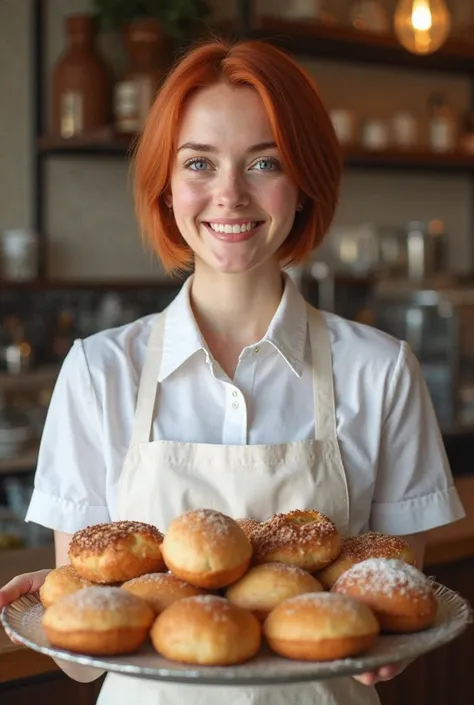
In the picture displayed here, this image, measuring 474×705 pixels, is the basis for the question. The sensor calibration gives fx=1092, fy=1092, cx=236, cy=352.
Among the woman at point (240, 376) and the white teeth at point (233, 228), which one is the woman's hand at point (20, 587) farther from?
the white teeth at point (233, 228)

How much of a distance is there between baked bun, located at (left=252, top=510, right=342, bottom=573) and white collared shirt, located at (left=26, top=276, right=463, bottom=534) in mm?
358

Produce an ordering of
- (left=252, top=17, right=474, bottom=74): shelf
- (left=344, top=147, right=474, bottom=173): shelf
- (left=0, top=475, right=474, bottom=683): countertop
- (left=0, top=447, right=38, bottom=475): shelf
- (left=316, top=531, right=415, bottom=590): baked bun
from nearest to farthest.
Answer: (left=316, top=531, right=415, bottom=590): baked bun
(left=0, top=475, right=474, bottom=683): countertop
(left=0, top=447, right=38, bottom=475): shelf
(left=252, top=17, right=474, bottom=74): shelf
(left=344, top=147, right=474, bottom=173): shelf

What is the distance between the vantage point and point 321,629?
100 cm

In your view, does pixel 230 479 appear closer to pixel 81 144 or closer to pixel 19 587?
pixel 19 587

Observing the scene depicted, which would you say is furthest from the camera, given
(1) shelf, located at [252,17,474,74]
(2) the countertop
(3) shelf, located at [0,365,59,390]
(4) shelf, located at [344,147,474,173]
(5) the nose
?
(4) shelf, located at [344,147,474,173]

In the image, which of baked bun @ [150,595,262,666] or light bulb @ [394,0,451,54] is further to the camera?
light bulb @ [394,0,451,54]

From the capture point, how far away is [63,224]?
13.6 feet

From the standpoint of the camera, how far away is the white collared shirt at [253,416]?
1550 mm

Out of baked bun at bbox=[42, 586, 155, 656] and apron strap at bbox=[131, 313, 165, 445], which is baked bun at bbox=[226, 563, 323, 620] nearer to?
baked bun at bbox=[42, 586, 155, 656]

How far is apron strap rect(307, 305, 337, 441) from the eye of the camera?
156 cm

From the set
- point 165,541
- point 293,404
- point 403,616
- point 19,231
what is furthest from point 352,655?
point 19,231

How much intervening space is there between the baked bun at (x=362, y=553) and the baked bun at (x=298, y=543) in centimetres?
1

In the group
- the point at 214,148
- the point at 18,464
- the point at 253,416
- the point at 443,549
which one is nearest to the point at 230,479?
the point at 253,416

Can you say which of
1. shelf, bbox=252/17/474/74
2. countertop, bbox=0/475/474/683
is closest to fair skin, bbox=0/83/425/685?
countertop, bbox=0/475/474/683
